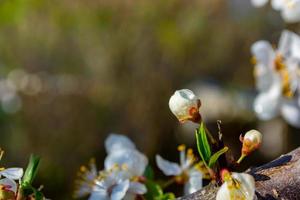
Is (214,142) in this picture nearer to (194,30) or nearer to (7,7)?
(7,7)

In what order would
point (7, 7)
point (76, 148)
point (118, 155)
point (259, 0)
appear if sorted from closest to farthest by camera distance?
point (118, 155) → point (259, 0) → point (7, 7) → point (76, 148)

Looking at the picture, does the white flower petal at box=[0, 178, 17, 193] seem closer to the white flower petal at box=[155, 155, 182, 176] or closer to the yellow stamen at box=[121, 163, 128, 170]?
the yellow stamen at box=[121, 163, 128, 170]

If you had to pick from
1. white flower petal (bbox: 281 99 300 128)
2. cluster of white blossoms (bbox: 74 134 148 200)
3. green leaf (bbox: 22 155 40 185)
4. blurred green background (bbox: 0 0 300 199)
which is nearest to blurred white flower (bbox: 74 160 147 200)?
cluster of white blossoms (bbox: 74 134 148 200)

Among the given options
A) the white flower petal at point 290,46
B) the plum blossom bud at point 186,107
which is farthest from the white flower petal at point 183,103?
the white flower petal at point 290,46

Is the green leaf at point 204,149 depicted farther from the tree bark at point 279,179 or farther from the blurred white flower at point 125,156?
the blurred white flower at point 125,156

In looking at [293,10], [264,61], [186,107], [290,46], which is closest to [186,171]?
[186,107]

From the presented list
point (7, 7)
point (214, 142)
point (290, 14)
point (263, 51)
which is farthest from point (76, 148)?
point (214, 142)
